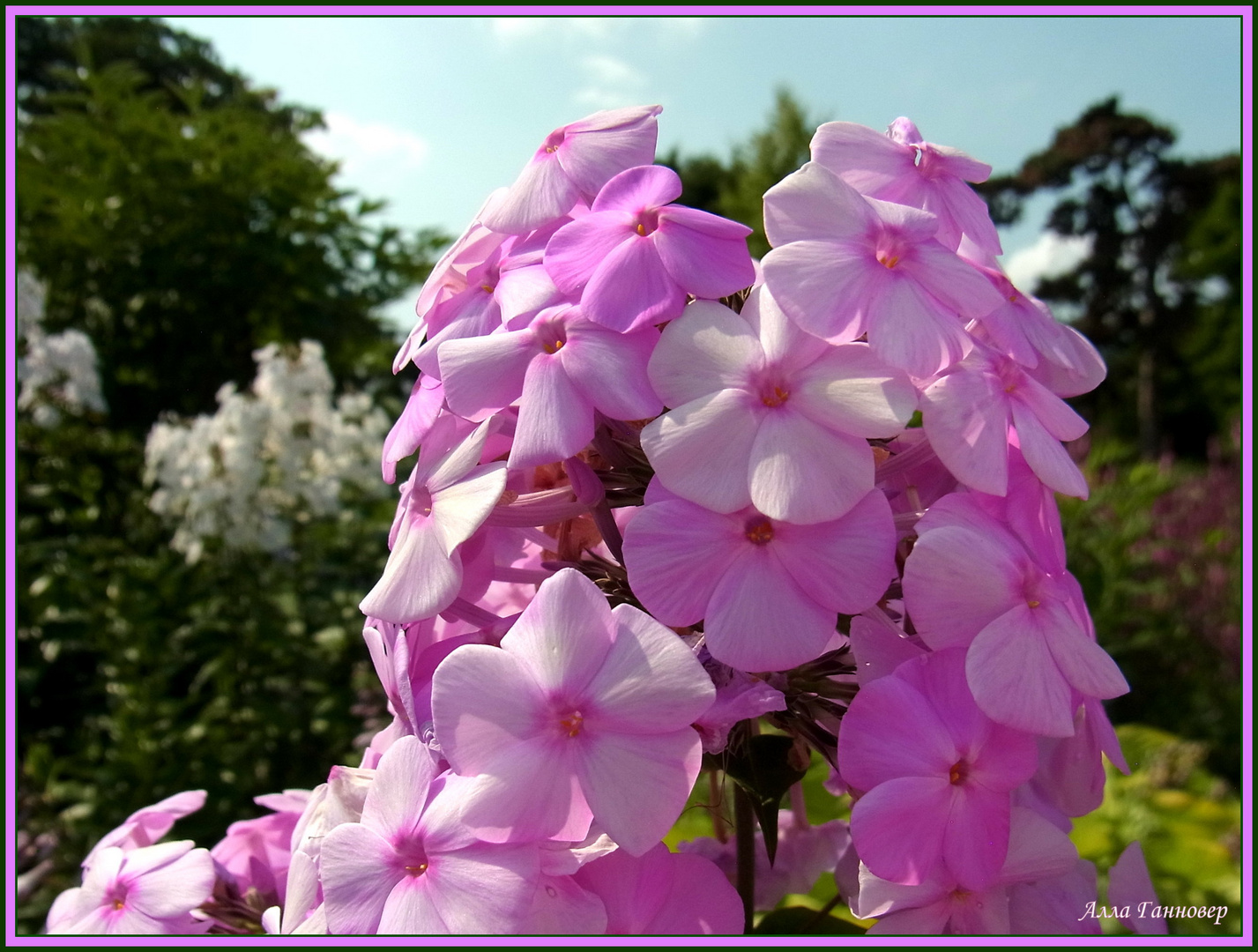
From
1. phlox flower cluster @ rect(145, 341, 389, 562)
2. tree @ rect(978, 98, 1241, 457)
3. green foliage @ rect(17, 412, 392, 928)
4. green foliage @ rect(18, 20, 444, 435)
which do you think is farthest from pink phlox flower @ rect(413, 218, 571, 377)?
tree @ rect(978, 98, 1241, 457)

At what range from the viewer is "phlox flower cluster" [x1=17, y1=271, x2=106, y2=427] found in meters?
2.87

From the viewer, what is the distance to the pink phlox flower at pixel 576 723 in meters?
0.44

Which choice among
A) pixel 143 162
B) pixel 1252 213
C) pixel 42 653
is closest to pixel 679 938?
pixel 1252 213

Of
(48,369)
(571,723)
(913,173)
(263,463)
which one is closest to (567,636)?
(571,723)

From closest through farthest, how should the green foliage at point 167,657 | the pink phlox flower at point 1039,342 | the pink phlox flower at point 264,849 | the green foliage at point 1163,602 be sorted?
the pink phlox flower at point 1039,342 < the pink phlox flower at point 264,849 < the green foliage at point 167,657 < the green foliage at point 1163,602

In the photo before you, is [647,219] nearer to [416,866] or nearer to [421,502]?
[421,502]

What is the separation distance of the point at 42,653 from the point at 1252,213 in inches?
119

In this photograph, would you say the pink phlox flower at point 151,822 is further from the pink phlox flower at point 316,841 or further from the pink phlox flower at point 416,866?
the pink phlox flower at point 416,866

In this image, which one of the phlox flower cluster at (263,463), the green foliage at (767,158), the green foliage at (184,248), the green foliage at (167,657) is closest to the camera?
the green foliage at (167,657)

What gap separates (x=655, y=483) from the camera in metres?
0.49

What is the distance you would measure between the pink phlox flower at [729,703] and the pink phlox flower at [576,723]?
0.02 meters

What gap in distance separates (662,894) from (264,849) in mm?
415

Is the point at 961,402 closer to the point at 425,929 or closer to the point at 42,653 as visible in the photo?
the point at 425,929

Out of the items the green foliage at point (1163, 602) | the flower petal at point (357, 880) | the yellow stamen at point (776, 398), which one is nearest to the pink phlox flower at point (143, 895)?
the flower petal at point (357, 880)
